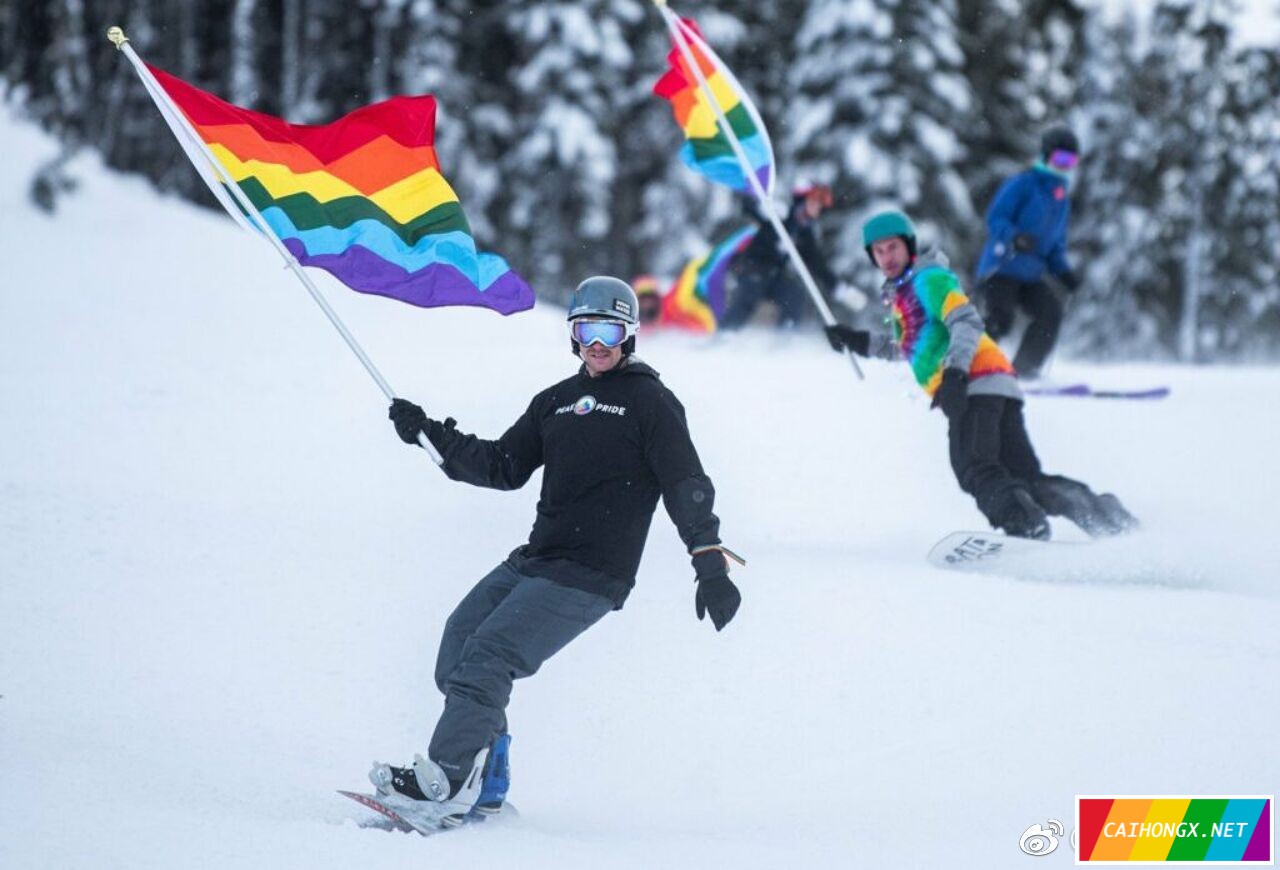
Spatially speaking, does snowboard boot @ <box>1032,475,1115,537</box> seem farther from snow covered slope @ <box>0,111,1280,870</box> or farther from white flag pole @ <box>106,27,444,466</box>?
white flag pole @ <box>106,27,444,466</box>

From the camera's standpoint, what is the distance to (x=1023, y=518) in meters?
7.38

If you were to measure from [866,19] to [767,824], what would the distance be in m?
22.3

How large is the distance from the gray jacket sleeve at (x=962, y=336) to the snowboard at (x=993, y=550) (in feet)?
3.06

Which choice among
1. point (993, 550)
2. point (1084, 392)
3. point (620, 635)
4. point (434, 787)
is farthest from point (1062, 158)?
point (434, 787)

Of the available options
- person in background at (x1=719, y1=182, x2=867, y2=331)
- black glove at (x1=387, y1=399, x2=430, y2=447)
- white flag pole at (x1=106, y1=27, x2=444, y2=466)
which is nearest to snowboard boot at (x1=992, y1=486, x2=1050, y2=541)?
white flag pole at (x1=106, y1=27, x2=444, y2=466)

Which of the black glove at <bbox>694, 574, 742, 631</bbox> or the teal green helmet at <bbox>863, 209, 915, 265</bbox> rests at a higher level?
the teal green helmet at <bbox>863, 209, 915, 265</bbox>

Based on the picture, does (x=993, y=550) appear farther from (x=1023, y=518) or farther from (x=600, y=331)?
(x=600, y=331)

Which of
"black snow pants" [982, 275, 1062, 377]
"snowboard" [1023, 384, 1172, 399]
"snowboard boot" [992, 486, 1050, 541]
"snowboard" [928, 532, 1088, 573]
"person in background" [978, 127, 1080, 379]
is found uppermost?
"person in background" [978, 127, 1080, 379]

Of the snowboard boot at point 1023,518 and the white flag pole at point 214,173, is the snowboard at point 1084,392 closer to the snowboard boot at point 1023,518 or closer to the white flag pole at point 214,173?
the snowboard boot at point 1023,518

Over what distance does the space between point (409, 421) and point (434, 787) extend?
1561 millimetres

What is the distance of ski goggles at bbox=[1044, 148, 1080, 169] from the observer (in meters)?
10.0

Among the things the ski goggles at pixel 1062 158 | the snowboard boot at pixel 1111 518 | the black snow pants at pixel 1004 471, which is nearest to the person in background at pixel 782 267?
the ski goggles at pixel 1062 158

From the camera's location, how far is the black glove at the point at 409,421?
5570 mm

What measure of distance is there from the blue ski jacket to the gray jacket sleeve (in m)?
2.86
